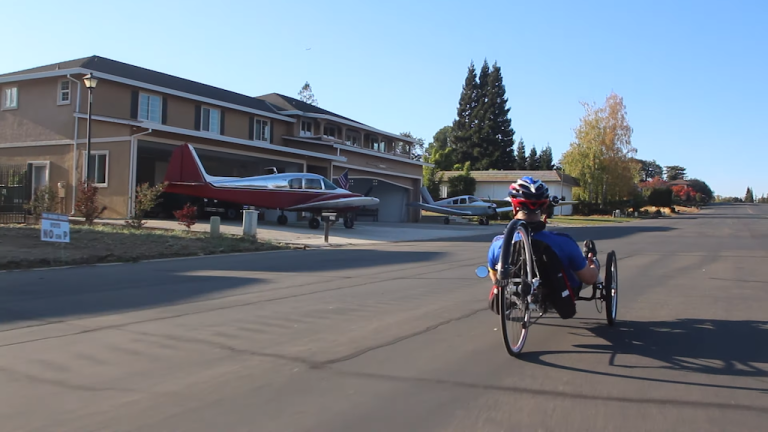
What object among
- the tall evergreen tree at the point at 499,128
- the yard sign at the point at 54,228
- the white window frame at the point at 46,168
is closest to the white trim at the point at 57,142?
the white window frame at the point at 46,168

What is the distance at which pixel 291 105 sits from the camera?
1625 inches

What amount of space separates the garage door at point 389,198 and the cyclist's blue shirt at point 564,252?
1535 inches

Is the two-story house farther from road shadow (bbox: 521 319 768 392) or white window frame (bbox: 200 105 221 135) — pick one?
road shadow (bbox: 521 319 768 392)

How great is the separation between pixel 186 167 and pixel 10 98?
36.9ft

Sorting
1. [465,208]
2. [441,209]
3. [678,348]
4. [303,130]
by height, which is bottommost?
[678,348]

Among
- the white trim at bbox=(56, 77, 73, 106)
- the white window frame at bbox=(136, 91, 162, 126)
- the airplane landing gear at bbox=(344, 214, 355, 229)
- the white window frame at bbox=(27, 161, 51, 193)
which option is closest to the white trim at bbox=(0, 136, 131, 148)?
the white window frame at bbox=(27, 161, 51, 193)

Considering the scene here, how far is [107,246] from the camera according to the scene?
1480 cm

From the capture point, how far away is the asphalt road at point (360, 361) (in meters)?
4.08

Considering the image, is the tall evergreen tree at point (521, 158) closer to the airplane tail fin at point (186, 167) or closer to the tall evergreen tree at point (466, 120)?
the tall evergreen tree at point (466, 120)

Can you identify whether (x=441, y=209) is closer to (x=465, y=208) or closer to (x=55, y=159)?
(x=465, y=208)

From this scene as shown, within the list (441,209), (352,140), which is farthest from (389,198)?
(352,140)

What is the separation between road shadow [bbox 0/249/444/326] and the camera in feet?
25.7

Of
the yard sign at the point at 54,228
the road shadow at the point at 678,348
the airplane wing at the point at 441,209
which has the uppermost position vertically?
the airplane wing at the point at 441,209

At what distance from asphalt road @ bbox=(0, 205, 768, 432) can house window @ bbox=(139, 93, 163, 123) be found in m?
20.7
